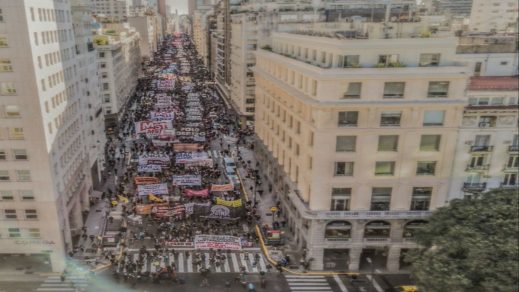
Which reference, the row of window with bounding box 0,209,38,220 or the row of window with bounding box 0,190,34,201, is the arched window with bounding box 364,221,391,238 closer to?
the row of window with bounding box 0,209,38,220

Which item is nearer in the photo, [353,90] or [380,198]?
[353,90]

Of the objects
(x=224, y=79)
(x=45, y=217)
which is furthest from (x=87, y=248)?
(x=224, y=79)

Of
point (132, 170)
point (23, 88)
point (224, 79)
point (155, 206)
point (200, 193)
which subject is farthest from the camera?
point (224, 79)

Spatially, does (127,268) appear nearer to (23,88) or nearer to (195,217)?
(195,217)

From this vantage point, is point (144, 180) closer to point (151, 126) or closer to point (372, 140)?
point (151, 126)

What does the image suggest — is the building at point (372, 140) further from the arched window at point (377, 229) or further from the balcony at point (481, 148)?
the balcony at point (481, 148)

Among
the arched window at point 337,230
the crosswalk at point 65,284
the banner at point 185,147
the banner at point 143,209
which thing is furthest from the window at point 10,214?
the arched window at point 337,230

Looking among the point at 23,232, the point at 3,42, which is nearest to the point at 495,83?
the point at 3,42
